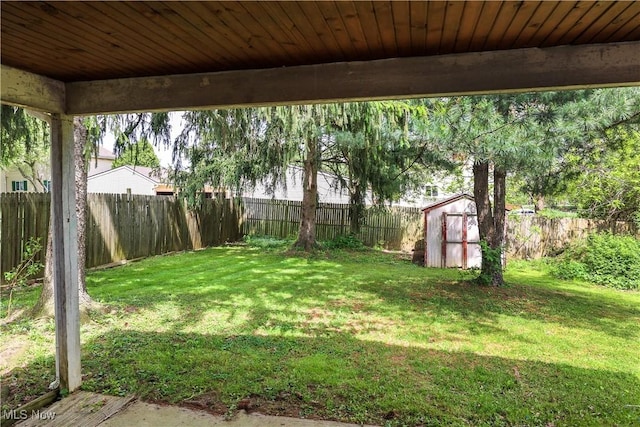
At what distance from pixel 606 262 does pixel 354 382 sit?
293 inches

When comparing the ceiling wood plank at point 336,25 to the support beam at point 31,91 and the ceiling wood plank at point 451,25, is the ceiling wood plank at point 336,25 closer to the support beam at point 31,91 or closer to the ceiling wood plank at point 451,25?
the ceiling wood plank at point 451,25

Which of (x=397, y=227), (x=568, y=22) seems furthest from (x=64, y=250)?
(x=397, y=227)

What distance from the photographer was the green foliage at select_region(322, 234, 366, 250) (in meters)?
11.7

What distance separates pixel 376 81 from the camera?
2.46 m

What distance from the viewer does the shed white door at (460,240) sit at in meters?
9.05

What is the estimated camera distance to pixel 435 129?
18.5ft

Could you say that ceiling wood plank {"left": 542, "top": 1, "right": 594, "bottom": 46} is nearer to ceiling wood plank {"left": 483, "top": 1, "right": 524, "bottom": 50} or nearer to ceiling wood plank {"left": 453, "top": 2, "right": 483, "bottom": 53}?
ceiling wood plank {"left": 483, "top": 1, "right": 524, "bottom": 50}

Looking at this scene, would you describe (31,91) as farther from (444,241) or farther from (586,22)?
(444,241)

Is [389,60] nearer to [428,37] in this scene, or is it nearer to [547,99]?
[428,37]

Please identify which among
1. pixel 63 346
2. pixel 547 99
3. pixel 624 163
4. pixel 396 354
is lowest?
pixel 396 354

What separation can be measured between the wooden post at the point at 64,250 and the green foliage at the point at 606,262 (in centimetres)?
872

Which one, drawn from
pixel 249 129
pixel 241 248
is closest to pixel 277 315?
pixel 249 129

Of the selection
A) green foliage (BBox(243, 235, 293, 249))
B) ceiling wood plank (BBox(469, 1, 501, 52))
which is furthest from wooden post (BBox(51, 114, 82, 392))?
green foliage (BBox(243, 235, 293, 249))

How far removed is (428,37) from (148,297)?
5.15 metres
